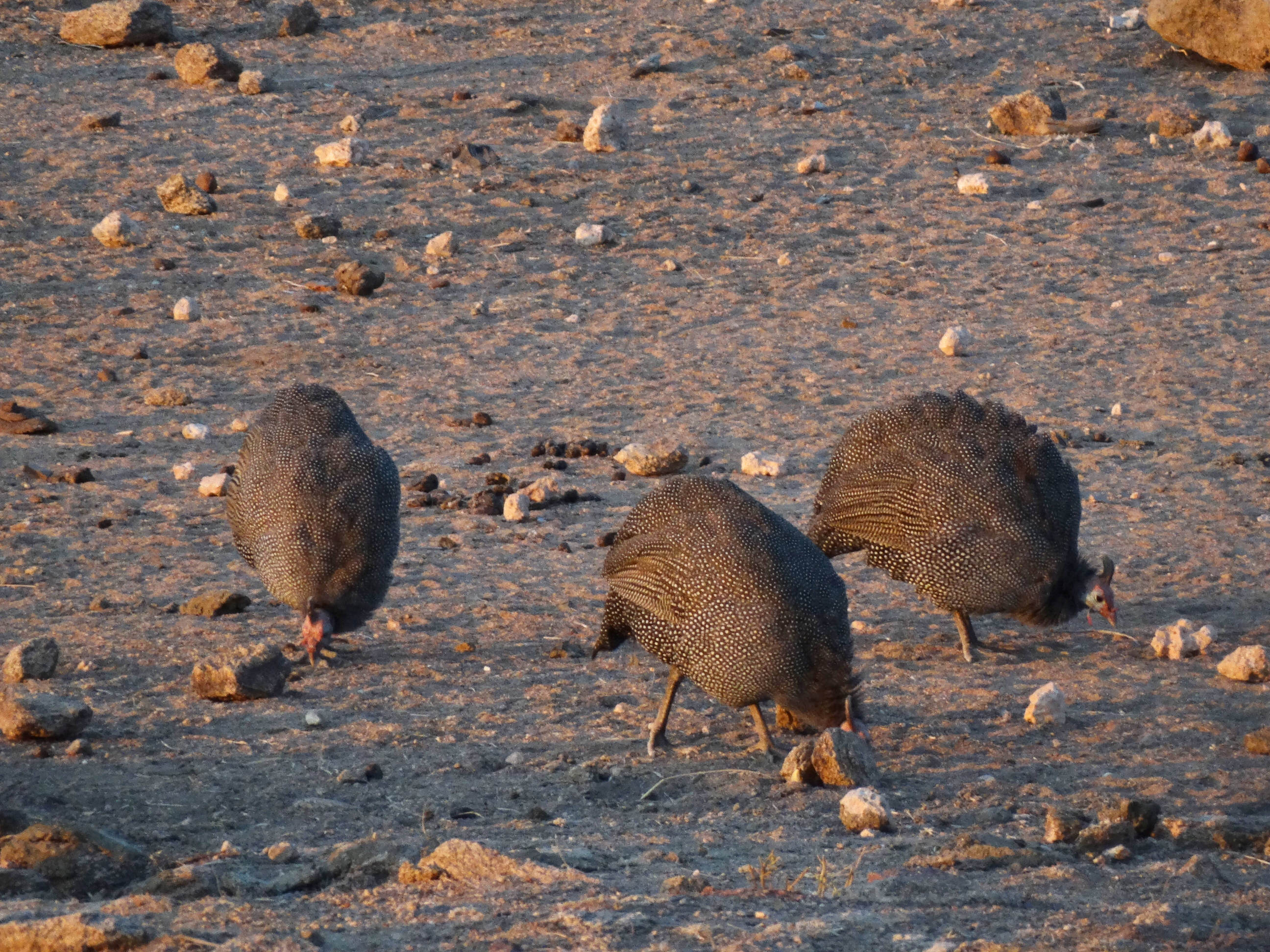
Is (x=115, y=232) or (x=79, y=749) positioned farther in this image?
(x=115, y=232)

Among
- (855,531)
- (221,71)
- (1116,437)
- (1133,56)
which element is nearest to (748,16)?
(1133,56)

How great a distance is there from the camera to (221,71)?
38.6 feet

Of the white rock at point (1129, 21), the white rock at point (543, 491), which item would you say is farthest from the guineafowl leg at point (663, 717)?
the white rock at point (1129, 21)

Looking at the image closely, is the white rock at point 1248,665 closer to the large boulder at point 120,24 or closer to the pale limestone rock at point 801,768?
the pale limestone rock at point 801,768

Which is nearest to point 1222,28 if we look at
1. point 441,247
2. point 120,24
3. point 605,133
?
point 605,133

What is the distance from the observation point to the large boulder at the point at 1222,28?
38.4 feet

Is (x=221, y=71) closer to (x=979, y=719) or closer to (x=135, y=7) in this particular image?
(x=135, y=7)

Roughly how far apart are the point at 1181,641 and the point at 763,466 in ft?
7.15

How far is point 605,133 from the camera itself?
10.8 metres

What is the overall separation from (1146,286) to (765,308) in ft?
7.41

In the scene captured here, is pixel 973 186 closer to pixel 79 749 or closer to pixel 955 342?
pixel 955 342

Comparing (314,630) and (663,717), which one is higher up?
(314,630)

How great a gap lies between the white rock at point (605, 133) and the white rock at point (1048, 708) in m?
6.55

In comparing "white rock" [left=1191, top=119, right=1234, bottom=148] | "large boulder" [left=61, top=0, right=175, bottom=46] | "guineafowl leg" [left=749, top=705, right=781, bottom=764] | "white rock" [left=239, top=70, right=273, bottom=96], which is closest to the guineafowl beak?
"guineafowl leg" [left=749, top=705, right=781, bottom=764]
